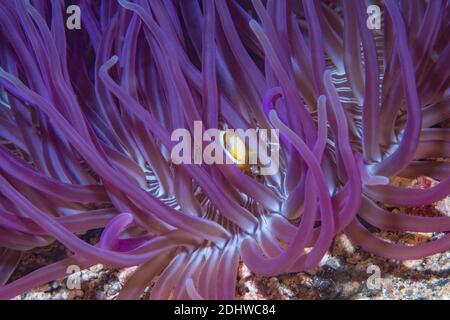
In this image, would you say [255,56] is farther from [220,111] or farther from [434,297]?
[434,297]

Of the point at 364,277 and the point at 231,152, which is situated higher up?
the point at 231,152

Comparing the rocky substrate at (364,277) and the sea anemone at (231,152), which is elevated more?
the sea anemone at (231,152)

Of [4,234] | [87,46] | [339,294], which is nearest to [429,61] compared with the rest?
[339,294]

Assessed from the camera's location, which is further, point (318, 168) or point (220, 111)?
point (220, 111)

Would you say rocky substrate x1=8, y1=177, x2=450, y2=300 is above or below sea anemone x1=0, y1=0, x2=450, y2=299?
below

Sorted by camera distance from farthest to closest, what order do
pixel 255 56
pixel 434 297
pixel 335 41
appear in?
pixel 255 56 → pixel 335 41 → pixel 434 297

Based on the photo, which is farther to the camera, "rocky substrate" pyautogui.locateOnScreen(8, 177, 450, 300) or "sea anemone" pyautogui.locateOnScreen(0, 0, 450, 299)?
"rocky substrate" pyautogui.locateOnScreen(8, 177, 450, 300)

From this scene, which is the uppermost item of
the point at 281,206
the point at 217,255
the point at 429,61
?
the point at 429,61

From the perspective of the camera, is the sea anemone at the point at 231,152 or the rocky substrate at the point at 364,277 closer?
the sea anemone at the point at 231,152
